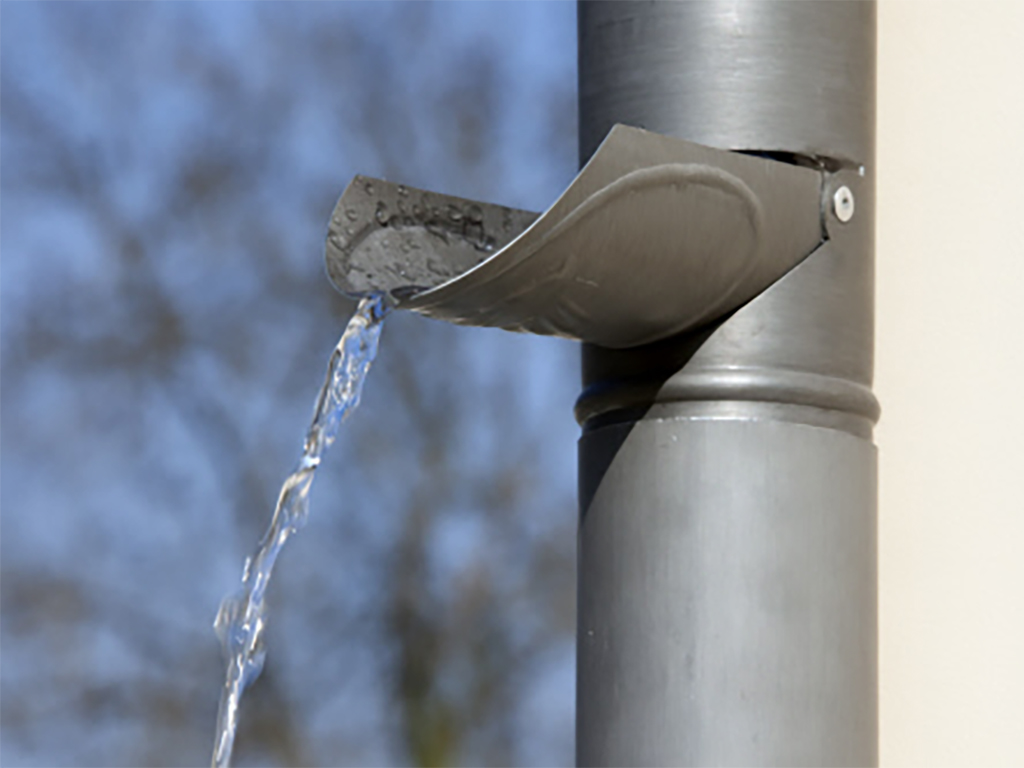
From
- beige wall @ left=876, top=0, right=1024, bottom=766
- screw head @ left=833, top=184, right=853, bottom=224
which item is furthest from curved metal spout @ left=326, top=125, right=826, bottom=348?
beige wall @ left=876, top=0, right=1024, bottom=766

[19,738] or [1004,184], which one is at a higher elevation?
[1004,184]

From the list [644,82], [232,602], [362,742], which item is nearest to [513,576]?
[362,742]

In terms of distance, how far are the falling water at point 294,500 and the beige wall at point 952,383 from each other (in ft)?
1.19

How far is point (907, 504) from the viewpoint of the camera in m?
1.34

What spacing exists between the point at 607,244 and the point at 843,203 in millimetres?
185

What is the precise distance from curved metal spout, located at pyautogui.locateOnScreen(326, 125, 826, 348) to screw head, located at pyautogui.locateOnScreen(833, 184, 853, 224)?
1 centimetres

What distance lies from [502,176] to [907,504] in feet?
23.2

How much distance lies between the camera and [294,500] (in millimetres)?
1555

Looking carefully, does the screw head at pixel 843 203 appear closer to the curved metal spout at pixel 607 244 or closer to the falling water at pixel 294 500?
the curved metal spout at pixel 607 244

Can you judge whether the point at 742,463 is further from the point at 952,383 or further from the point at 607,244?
the point at 952,383

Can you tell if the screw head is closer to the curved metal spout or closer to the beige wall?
the curved metal spout

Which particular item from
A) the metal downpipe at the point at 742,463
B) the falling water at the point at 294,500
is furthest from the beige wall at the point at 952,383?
the falling water at the point at 294,500

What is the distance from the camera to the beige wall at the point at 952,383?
131 centimetres

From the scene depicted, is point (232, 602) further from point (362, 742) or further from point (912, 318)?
point (362, 742)
